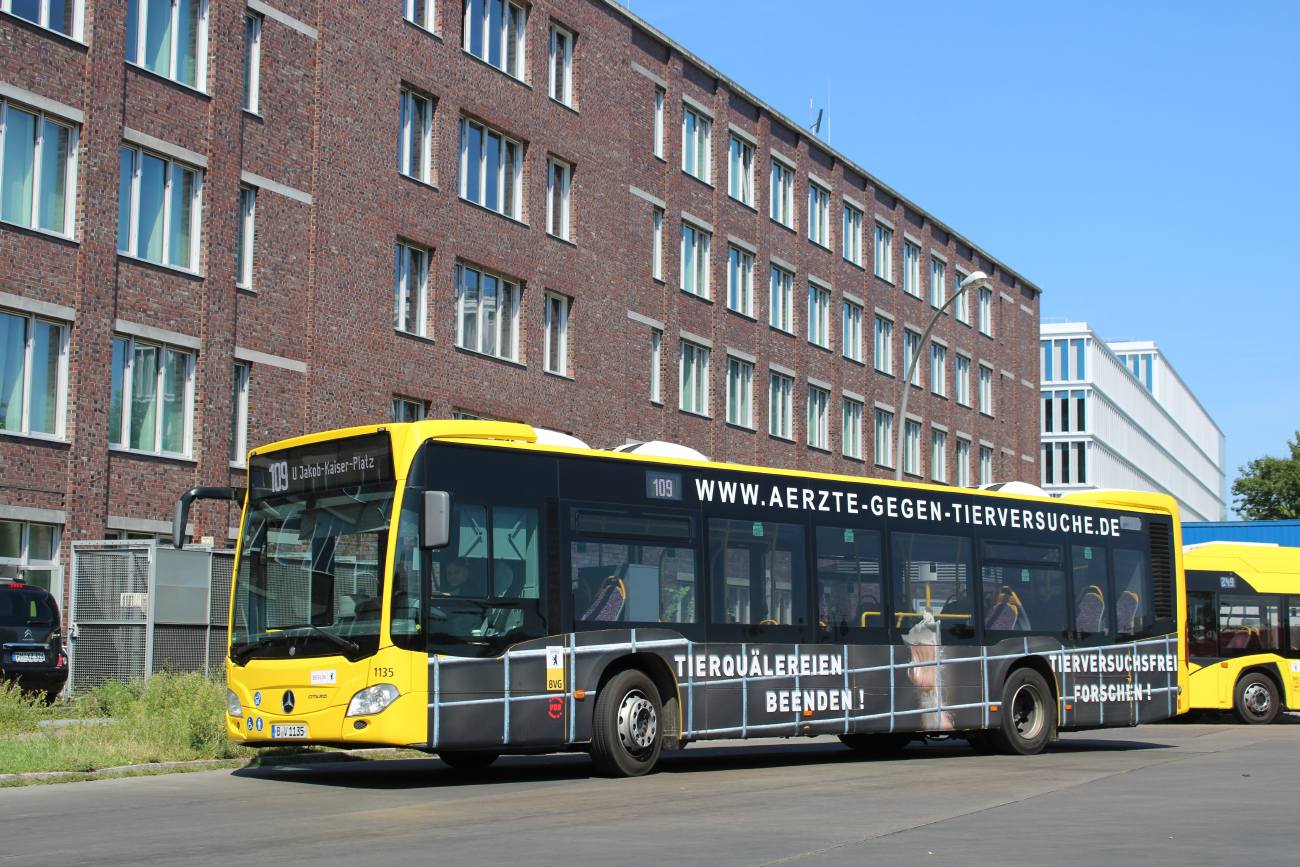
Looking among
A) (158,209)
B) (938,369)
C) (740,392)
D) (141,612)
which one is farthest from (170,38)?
(938,369)

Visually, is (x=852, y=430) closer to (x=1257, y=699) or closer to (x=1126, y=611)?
(x=1257, y=699)

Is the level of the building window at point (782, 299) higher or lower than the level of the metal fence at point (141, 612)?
higher

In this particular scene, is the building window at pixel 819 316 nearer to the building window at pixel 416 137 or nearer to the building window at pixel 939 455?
the building window at pixel 939 455

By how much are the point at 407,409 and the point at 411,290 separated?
2487 millimetres

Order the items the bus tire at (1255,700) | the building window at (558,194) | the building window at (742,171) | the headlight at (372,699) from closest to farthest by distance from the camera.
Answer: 1. the headlight at (372,699)
2. the bus tire at (1255,700)
3. the building window at (558,194)
4. the building window at (742,171)

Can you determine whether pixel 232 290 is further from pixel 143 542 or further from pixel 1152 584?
pixel 1152 584

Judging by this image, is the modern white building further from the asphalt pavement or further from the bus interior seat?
the asphalt pavement

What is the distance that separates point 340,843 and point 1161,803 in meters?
6.30

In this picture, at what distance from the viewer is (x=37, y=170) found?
963 inches

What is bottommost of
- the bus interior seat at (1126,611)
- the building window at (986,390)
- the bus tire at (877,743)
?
the bus tire at (877,743)

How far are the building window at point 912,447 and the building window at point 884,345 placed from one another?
2529 mm

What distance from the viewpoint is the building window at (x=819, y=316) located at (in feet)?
157

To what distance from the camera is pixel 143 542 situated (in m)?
23.1

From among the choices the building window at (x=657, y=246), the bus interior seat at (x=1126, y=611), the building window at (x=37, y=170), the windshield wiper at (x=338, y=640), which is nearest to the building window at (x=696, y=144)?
the building window at (x=657, y=246)
